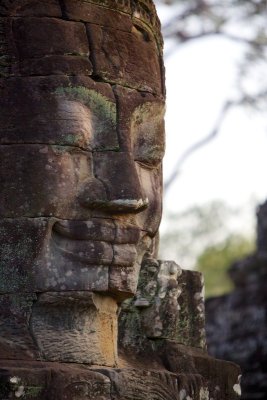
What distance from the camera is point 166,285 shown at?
7.81 metres

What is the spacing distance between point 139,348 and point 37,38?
1.84 m

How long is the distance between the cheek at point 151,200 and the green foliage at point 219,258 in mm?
20729

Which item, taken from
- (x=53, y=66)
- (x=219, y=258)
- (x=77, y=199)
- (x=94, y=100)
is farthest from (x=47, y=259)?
(x=219, y=258)

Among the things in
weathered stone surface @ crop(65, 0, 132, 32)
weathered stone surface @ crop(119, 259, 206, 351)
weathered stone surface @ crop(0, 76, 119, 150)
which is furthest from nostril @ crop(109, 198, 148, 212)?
weathered stone surface @ crop(65, 0, 132, 32)

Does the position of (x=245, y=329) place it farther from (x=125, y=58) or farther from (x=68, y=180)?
(x=68, y=180)

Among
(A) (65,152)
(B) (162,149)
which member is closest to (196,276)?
(B) (162,149)

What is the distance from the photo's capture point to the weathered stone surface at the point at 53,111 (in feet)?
23.2

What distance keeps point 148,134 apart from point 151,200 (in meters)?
0.38

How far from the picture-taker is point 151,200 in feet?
24.7

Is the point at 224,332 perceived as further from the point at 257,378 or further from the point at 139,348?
the point at 139,348

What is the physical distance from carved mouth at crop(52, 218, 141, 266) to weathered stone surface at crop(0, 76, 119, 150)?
44cm

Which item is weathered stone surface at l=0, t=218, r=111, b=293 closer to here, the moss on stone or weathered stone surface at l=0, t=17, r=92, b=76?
the moss on stone

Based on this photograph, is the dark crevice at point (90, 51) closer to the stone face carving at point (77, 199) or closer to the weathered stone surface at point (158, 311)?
the stone face carving at point (77, 199)

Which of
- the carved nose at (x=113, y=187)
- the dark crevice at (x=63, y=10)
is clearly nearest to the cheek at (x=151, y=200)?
the carved nose at (x=113, y=187)
